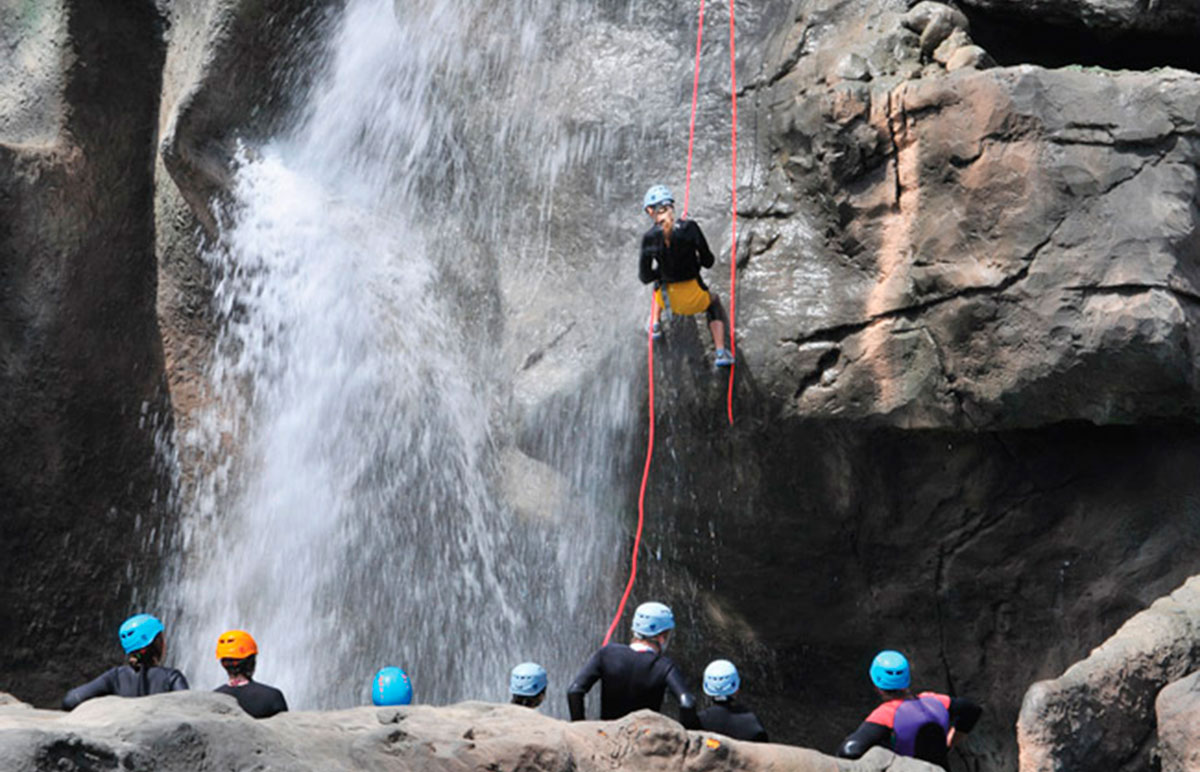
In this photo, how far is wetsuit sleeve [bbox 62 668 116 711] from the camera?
276 inches

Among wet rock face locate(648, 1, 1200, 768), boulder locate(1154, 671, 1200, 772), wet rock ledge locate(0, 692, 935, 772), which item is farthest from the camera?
wet rock face locate(648, 1, 1200, 768)

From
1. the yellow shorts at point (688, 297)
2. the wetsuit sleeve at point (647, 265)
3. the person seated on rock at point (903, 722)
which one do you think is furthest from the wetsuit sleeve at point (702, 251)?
the person seated on rock at point (903, 722)

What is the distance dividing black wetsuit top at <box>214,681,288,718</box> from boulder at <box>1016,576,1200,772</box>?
3454 mm

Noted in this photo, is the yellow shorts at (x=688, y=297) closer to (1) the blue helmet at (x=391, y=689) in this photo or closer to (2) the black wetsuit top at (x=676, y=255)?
(2) the black wetsuit top at (x=676, y=255)

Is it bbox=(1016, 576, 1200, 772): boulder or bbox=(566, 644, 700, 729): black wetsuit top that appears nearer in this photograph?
bbox=(1016, 576, 1200, 772): boulder

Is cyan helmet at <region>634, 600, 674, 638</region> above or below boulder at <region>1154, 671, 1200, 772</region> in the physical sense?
above

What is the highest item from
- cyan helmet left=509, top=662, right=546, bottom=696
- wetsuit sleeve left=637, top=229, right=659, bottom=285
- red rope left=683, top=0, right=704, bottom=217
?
red rope left=683, top=0, right=704, bottom=217

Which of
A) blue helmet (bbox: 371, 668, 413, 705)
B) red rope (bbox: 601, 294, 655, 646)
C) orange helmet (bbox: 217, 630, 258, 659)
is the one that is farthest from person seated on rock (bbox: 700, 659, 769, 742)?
red rope (bbox: 601, 294, 655, 646)

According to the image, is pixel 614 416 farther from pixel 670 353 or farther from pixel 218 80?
pixel 218 80

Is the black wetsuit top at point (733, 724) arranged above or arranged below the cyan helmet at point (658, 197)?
below

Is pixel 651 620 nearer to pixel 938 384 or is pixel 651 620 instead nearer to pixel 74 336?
pixel 938 384

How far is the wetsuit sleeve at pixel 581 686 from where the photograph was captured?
7.36 meters

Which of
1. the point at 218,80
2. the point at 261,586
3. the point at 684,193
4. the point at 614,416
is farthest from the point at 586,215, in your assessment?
the point at 261,586

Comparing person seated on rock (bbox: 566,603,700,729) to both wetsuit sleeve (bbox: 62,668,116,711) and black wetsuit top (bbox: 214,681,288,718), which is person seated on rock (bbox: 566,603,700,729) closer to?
black wetsuit top (bbox: 214,681,288,718)
